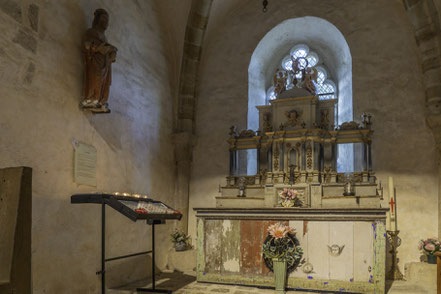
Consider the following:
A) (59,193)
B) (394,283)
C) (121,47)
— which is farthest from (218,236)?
(121,47)

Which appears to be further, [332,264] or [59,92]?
[332,264]

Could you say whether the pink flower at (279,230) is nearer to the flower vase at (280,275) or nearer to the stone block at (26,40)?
the flower vase at (280,275)

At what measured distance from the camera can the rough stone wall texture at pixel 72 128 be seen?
530cm

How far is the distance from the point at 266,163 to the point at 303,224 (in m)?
2.29

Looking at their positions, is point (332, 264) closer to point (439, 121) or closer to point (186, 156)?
point (439, 121)

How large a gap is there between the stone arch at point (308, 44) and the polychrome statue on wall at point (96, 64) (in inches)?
166

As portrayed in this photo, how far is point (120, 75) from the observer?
25.3 ft

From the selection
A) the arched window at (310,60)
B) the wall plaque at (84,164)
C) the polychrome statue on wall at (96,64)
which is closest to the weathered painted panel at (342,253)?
the arched window at (310,60)

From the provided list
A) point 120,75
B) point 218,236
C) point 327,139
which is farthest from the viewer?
point 327,139

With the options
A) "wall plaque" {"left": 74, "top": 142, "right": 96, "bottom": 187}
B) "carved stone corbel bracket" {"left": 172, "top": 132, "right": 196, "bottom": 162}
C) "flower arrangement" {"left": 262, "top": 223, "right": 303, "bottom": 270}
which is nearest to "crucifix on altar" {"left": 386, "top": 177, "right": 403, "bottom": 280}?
"flower arrangement" {"left": 262, "top": 223, "right": 303, "bottom": 270}

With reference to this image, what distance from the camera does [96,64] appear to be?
6.38 meters

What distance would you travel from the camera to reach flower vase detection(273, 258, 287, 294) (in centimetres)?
642

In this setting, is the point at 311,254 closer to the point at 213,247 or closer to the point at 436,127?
the point at 213,247

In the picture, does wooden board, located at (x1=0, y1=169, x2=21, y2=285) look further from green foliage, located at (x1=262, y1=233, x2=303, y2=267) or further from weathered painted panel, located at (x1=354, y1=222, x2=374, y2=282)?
weathered painted panel, located at (x1=354, y1=222, x2=374, y2=282)
